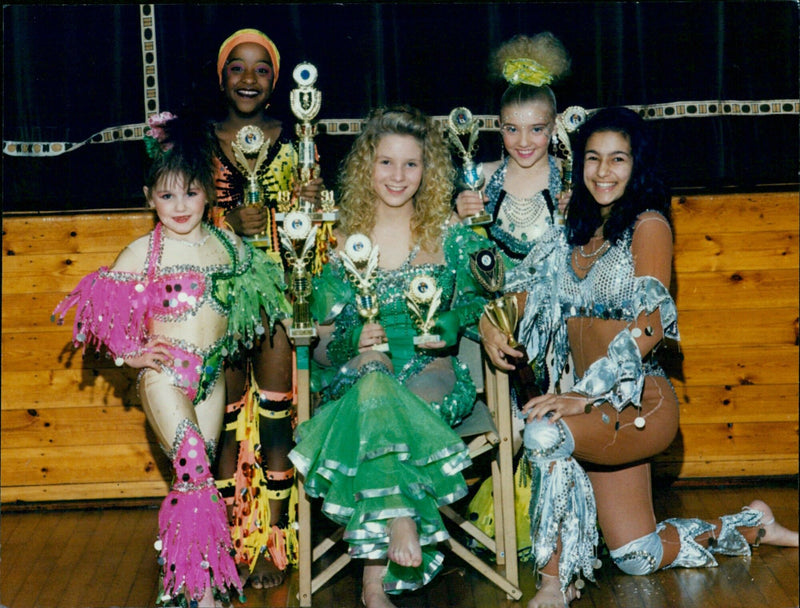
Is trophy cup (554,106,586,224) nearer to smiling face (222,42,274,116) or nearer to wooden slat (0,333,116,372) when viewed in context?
smiling face (222,42,274,116)

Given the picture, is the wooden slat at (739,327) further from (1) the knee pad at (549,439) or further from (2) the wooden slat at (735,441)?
(1) the knee pad at (549,439)

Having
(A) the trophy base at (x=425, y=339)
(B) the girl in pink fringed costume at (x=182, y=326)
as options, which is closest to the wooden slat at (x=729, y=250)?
(A) the trophy base at (x=425, y=339)

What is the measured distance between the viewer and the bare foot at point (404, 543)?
2959 mm

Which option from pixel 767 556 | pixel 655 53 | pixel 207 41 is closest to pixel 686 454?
pixel 767 556

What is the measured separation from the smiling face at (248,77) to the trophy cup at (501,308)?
981 millimetres

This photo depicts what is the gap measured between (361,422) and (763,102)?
7.48 feet

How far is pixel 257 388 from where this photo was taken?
12.5 ft

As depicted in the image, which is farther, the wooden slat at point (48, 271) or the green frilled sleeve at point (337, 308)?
the wooden slat at point (48, 271)

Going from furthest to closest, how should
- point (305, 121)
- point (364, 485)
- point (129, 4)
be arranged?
point (129, 4), point (305, 121), point (364, 485)

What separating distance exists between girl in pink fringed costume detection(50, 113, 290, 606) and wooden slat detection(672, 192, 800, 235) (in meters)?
1.87

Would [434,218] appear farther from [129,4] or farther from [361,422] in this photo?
[129,4]

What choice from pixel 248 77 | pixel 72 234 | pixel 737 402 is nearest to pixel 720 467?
pixel 737 402

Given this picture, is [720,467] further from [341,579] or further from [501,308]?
[341,579]

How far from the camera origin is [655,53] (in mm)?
4250
